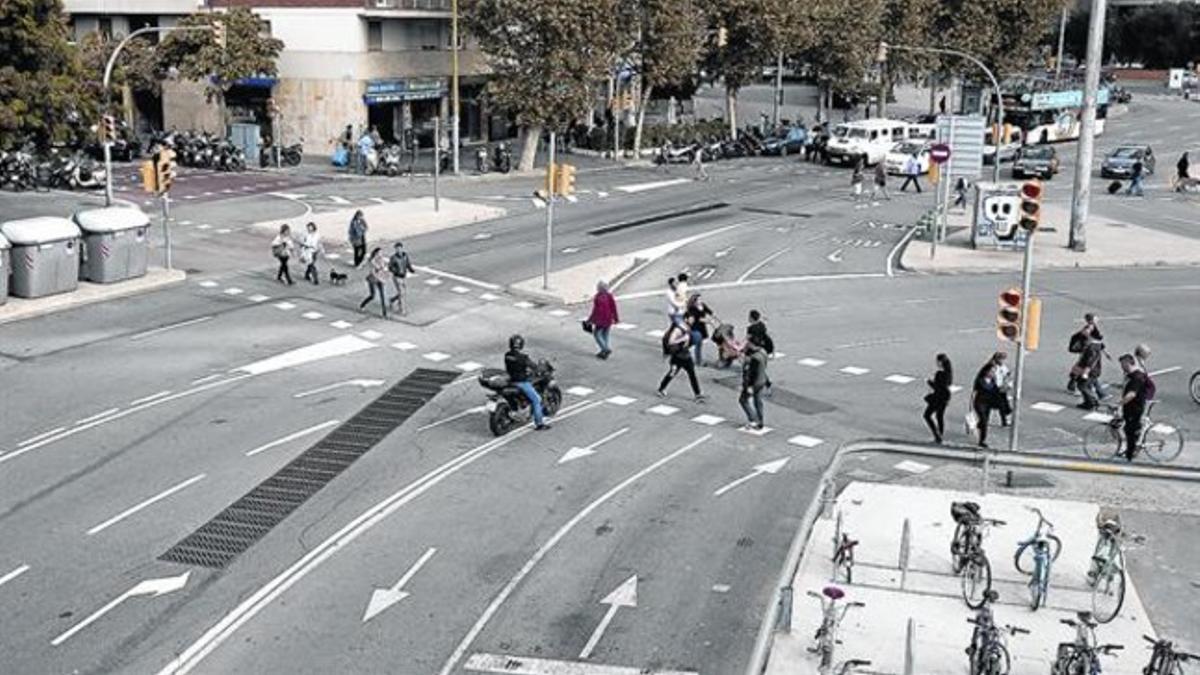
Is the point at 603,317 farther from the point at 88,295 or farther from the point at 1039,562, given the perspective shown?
the point at 88,295

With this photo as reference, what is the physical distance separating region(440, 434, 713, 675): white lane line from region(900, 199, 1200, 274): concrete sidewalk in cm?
1820

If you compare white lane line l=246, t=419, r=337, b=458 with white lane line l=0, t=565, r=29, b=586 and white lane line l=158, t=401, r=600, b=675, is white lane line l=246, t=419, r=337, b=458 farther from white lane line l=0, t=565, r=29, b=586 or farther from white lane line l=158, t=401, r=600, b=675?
white lane line l=0, t=565, r=29, b=586

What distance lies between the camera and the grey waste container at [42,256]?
29.5 metres

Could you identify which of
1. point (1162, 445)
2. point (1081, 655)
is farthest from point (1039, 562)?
point (1162, 445)

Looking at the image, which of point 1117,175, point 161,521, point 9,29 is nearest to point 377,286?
point 161,521

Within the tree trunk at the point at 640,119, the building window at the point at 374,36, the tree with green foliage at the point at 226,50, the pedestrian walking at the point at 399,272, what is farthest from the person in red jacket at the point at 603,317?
the building window at the point at 374,36

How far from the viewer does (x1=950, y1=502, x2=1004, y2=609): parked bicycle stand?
607 inches

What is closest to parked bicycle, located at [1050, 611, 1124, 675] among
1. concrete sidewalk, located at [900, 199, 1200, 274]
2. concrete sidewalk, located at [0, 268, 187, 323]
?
concrete sidewalk, located at [0, 268, 187, 323]

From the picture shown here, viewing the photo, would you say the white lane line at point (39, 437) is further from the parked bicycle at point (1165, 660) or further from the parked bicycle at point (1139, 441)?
the parked bicycle at point (1139, 441)

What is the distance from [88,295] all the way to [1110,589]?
23078 mm

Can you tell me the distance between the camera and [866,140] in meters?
62.7

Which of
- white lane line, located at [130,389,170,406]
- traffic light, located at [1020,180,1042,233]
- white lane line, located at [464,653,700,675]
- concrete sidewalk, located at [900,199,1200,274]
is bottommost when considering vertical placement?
white lane line, located at [464,653,700,675]

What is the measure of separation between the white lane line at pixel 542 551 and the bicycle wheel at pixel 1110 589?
627 centimetres

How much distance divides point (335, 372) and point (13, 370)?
572cm
